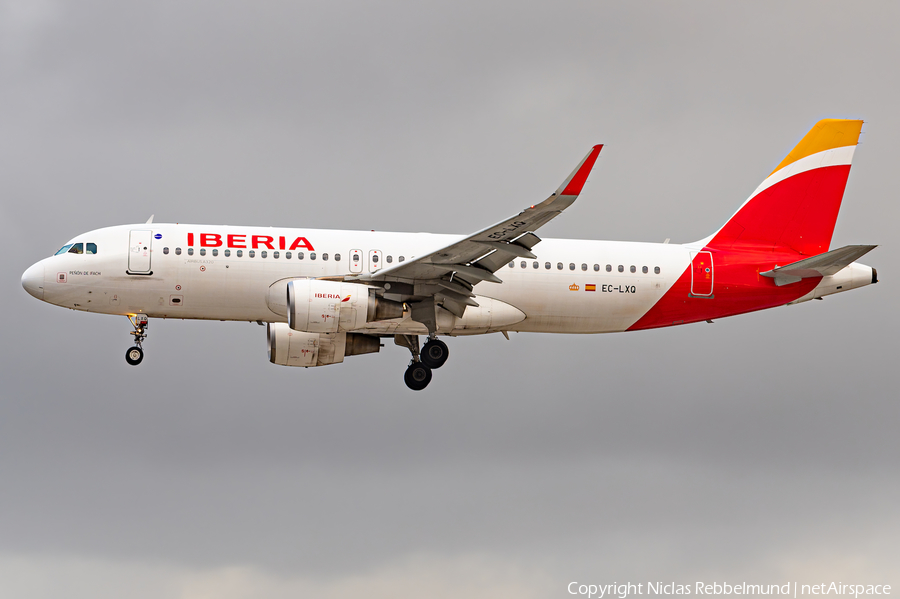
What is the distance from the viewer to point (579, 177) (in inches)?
1175

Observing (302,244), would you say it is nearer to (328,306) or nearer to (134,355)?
(328,306)

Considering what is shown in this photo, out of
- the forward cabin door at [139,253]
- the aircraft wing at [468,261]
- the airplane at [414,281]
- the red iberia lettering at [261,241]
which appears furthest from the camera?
the red iberia lettering at [261,241]

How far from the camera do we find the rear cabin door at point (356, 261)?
37000 mm

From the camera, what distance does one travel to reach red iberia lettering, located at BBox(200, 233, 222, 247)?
36.7 m

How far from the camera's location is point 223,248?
3662cm

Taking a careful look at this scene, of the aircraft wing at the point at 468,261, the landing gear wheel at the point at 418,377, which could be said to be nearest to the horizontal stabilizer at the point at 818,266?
the aircraft wing at the point at 468,261

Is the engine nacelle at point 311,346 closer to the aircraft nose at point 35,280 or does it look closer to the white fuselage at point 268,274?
the white fuselage at point 268,274

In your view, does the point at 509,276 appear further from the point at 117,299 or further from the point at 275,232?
the point at 117,299

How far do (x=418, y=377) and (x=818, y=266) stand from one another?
14.4m

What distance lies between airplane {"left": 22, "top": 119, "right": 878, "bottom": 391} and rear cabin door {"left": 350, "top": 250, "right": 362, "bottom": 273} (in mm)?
48

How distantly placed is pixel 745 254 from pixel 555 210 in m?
12.0

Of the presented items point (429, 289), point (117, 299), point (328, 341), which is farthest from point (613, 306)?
point (117, 299)

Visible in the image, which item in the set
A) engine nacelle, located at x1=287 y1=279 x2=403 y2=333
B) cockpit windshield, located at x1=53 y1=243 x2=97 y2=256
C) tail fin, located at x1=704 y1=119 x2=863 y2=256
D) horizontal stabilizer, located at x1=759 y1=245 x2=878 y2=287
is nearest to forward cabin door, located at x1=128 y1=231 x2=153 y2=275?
cockpit windshield, located at x1=53 y1=243 x2=97 y2=256

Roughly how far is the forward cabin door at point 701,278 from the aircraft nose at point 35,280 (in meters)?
22.4
